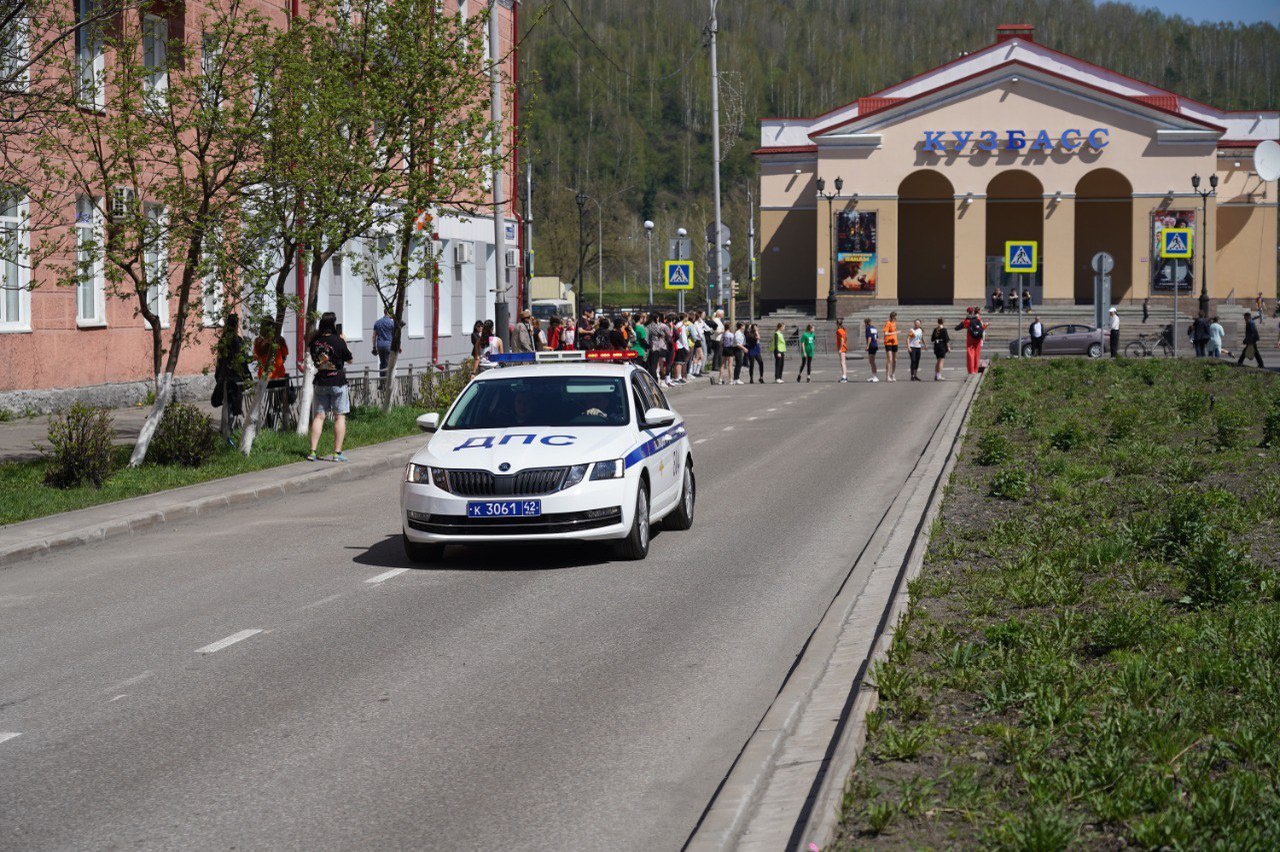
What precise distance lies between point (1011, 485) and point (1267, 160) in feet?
215

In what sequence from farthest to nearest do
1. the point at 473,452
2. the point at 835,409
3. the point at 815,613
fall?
the point at 835,409, the point at 473,452, the point at 815,613

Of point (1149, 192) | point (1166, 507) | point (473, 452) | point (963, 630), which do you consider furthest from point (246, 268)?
point (1149, 192)

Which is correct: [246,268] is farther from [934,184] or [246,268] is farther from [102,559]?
[934,184]

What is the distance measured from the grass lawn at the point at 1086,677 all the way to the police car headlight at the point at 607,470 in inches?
91.7

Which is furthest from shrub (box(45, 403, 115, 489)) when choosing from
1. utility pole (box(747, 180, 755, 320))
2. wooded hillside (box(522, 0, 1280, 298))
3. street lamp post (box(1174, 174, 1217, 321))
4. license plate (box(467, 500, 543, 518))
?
wooded hillside (box(522, 0, 1280, 298))

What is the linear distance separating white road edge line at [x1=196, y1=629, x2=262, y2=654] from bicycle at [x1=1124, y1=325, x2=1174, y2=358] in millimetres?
48889

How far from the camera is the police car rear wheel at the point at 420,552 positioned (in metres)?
12.0

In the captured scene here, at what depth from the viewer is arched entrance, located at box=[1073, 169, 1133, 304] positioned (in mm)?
77688

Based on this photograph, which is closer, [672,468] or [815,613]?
[815,613]

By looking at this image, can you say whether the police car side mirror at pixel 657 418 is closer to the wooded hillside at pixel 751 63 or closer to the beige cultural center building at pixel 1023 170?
the beige cultural center building at pixel 1023 170

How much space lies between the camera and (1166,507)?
12742 millimetres

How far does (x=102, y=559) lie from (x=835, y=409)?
20.0 m

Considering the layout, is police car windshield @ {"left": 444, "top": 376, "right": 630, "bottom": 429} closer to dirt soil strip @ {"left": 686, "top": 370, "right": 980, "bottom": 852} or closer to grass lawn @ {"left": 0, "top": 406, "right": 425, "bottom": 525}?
dirt soil strip @ {"left": 686, "top": 370, "right": 980, "bottom": 852}

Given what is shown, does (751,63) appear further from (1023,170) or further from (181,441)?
(181,441)
